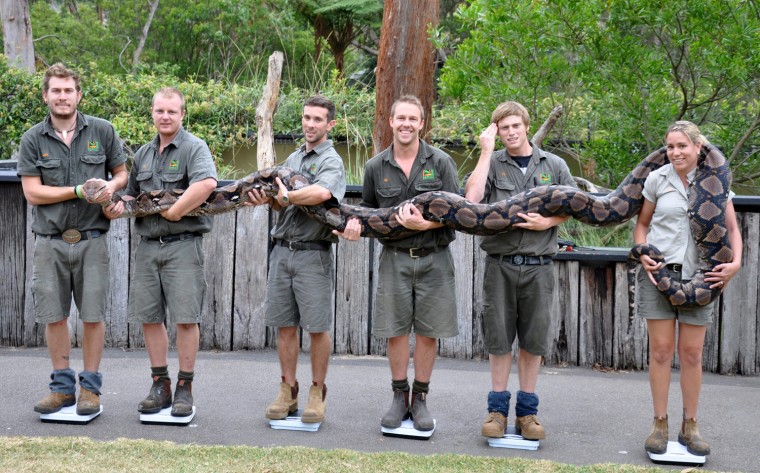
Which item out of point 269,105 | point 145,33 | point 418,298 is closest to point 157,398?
point 418,298

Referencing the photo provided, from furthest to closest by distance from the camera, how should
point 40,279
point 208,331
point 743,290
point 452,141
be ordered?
point 452,141 < point 208,331 < point 743,290 < point 40,279

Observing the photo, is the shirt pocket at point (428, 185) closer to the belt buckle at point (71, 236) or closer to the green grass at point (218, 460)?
the green grass at point (218, 460)

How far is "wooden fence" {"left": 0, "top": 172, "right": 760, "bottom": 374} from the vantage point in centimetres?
809

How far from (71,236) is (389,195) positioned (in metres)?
2.53

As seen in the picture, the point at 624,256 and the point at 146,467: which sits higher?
the point at 624,256

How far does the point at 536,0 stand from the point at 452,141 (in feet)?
16.1

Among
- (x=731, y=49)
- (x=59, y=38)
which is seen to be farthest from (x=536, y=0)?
(x=59, y=38)

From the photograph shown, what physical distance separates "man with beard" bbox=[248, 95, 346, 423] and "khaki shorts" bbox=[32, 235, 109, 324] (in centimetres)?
135

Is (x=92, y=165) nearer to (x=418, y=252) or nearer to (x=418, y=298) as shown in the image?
(x=418, y=252)

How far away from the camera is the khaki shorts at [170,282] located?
6.27m

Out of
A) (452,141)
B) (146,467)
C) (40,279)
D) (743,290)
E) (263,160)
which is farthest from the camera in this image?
(452,141)

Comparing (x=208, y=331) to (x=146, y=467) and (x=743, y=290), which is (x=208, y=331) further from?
(x=743, y=290)

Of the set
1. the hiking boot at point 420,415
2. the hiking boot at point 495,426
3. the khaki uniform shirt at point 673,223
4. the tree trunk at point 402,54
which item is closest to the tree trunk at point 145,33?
the tree trunk at point 402,54

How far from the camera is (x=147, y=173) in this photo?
21.0 feet
